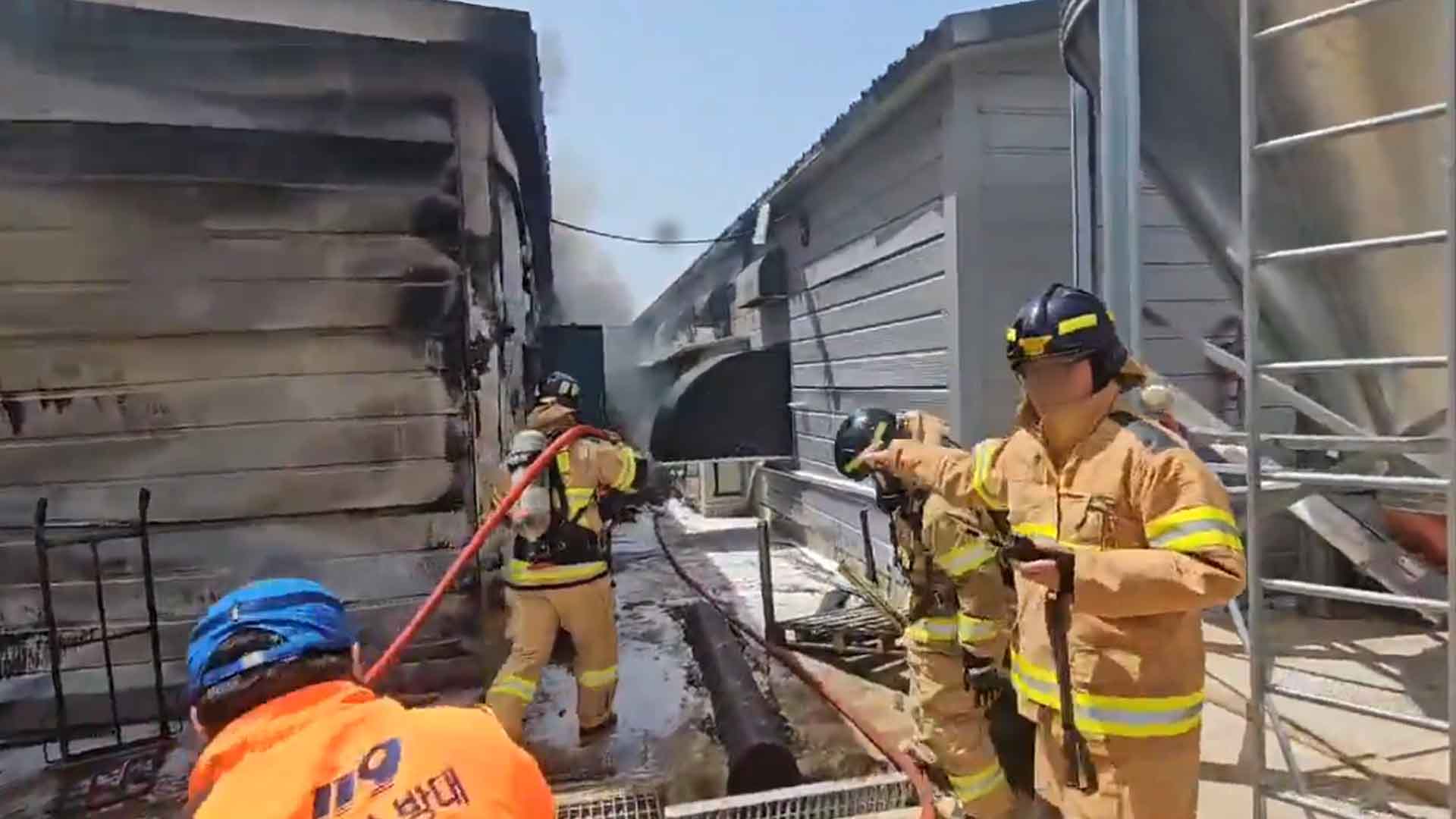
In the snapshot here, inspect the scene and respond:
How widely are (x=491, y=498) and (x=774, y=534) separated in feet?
20.1

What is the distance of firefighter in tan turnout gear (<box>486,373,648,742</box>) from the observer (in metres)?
4.16

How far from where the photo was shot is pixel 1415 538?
304 centimetres

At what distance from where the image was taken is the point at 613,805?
342cm

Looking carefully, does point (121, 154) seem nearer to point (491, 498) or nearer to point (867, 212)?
point (491, 498)

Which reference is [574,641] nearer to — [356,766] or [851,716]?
[851,716]

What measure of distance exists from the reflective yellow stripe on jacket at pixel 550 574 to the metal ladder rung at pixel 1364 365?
293 cm

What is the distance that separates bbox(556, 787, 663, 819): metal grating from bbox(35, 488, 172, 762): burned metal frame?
2.12 meters

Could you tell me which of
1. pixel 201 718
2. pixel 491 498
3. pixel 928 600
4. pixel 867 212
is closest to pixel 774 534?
pixel 867 212

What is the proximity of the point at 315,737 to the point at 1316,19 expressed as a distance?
115 inches

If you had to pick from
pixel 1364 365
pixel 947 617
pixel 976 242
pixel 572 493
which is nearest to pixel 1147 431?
pixel 1364 365

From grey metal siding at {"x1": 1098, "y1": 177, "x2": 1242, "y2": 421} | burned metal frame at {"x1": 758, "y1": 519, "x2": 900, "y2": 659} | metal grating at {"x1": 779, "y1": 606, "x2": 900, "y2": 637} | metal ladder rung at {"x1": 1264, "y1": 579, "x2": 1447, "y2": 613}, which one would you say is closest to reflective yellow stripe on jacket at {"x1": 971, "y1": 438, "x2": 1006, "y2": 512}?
metal ladder rung at {"x1": 1264, "y1": 579, "x2": 1447, "y2": 613}

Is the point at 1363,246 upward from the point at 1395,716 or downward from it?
upward

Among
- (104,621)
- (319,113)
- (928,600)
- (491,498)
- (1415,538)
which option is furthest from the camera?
(491,498)

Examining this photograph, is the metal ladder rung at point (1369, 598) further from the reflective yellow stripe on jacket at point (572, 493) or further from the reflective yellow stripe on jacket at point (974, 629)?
the reflective yellow stripe on jacket at point (572, 493)
